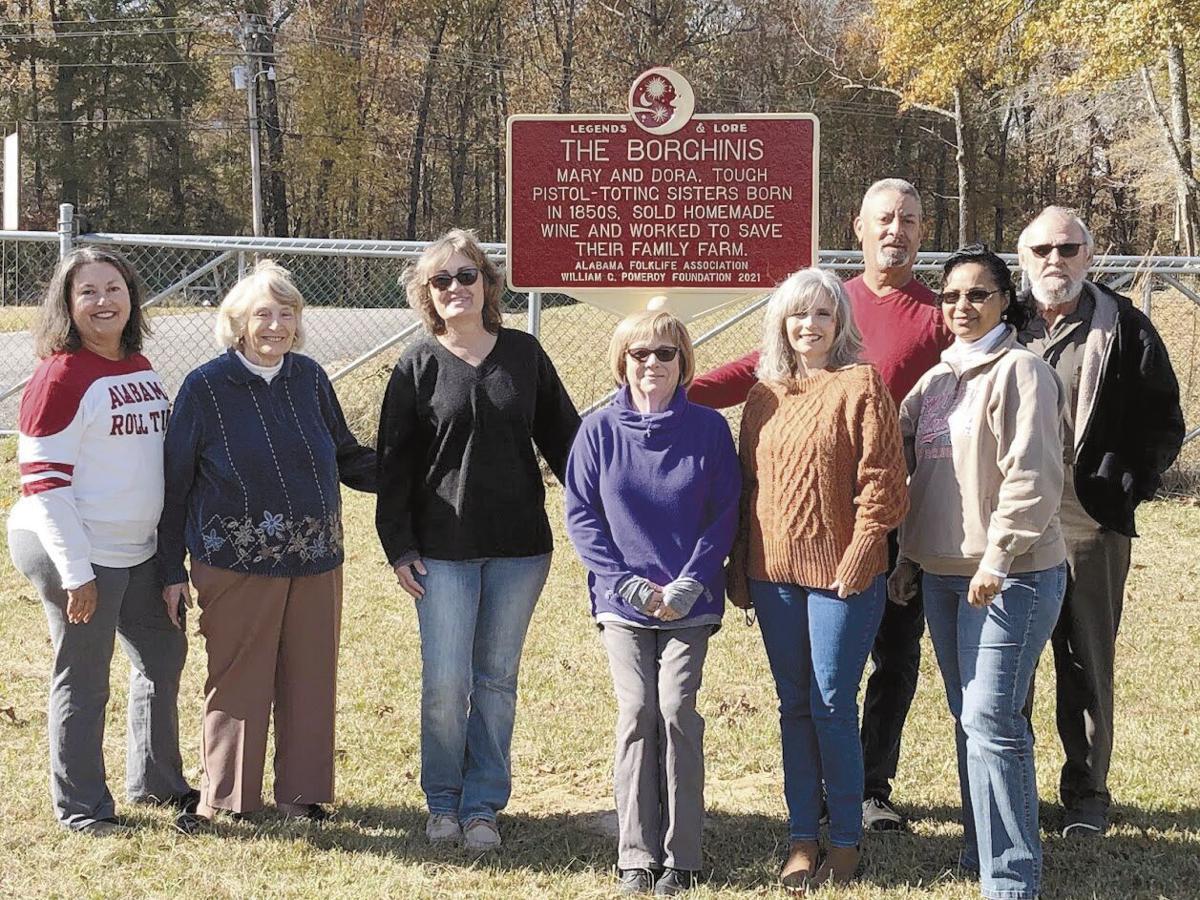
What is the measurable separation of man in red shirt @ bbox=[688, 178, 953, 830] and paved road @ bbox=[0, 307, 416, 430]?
7.58m

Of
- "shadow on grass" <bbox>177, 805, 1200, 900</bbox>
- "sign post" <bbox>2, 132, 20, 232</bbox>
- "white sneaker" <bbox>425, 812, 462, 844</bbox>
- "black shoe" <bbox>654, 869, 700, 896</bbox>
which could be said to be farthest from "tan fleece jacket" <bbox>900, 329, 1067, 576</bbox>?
"sign post" <bbox>2, 132, 20, 232</bbox>

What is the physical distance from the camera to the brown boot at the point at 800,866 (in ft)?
12.5

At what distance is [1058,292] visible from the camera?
4.09 m

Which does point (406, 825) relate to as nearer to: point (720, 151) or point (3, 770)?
point (3, 770)

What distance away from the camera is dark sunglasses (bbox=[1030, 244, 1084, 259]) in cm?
402

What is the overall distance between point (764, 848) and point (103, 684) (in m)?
2.18

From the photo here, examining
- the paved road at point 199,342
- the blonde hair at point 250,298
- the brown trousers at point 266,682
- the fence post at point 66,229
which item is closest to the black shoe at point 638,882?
the brown trousers at point 266,682

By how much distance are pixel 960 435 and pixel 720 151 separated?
2.13 metres

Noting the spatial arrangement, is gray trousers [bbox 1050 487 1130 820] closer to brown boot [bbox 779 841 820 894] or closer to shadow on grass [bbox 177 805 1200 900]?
shadow on grass [bbox 177 805 1200 900]

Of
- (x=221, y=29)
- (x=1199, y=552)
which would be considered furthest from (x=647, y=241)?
(x=221, y=29)

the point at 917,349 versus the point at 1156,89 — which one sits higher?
the point at 1156,89

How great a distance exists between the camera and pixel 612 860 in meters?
4.11

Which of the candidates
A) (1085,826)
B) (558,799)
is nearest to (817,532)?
(1085,826)

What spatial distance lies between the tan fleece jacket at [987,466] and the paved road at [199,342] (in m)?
8.22
